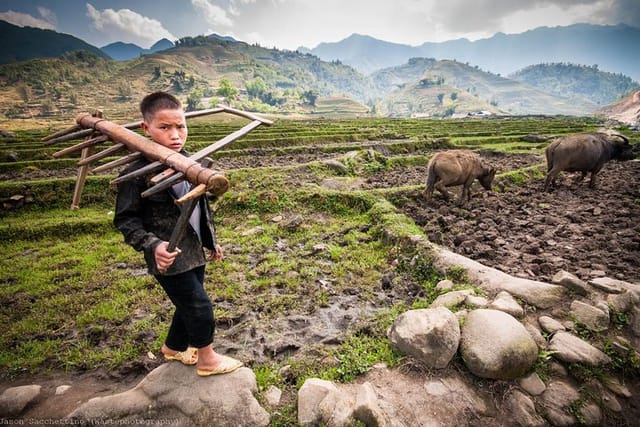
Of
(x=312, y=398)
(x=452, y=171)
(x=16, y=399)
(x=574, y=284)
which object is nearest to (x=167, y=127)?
(x=312, y=398)

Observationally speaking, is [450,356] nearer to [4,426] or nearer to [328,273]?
[328,273]

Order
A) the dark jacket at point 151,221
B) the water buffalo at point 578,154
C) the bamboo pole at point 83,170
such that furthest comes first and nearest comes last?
the water buffalo at point 578,154 → the dark jacket at point 151,221 → the bamboo pole at point 83,170

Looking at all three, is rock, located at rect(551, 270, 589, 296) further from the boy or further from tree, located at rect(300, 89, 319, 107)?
tree, located at rect(300, 89, 319, 107)

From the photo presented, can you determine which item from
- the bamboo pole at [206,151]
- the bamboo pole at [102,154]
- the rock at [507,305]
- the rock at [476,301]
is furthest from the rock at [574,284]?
the bamboo pole at [102,154]

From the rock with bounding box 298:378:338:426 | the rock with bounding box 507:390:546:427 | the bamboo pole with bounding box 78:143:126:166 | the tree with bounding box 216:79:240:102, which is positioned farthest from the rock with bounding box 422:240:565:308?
the tree with bounding box 216:79:240:102

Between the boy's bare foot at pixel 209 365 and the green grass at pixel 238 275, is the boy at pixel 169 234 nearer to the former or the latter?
the boy's bare foot at pixel 209 365

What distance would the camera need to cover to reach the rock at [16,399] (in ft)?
8.82

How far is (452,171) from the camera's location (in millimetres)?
8086

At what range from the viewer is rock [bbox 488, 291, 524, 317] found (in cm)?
357

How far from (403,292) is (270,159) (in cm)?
1450

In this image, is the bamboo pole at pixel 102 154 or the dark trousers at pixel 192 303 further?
the dark trousers at pixel 192 303

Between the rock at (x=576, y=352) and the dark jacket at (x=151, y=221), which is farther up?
the dark jacket at (x=151, y=221)

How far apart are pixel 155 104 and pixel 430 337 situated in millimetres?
3503

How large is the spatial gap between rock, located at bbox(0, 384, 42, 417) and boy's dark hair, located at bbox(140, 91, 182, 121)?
304 cm
